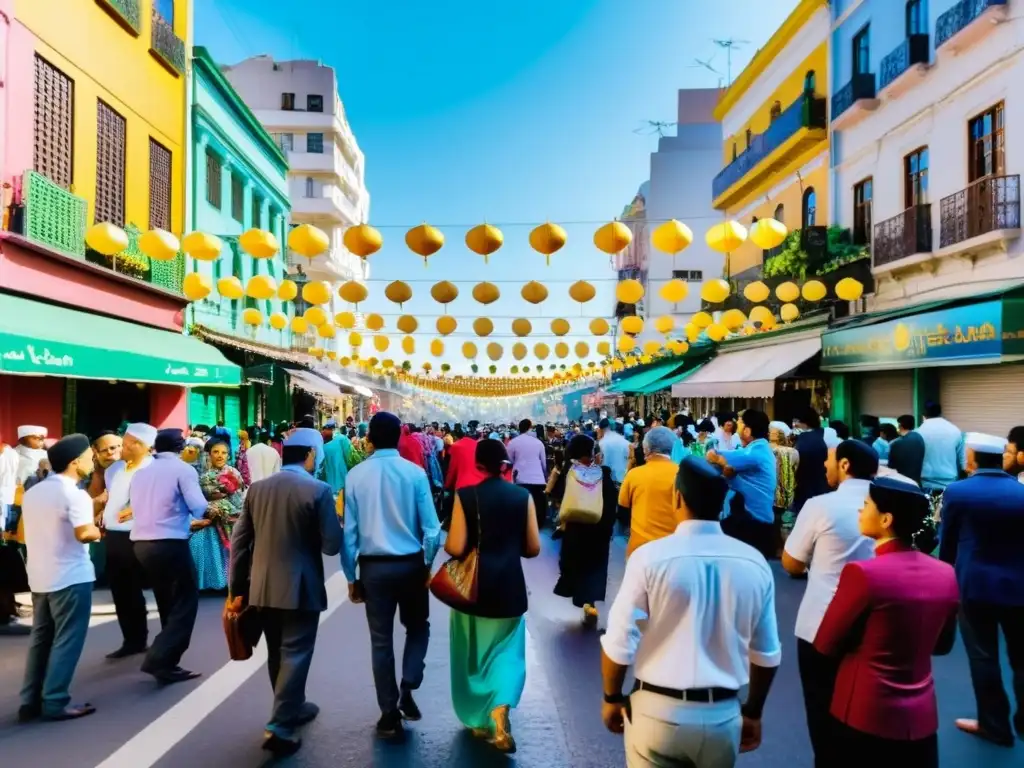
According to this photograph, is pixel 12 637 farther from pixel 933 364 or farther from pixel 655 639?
pixel 933 364

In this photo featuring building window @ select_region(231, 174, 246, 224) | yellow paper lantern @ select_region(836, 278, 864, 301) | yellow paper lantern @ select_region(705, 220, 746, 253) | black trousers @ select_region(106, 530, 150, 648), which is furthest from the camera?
building window @ select_region(231, 174, 246, 224)

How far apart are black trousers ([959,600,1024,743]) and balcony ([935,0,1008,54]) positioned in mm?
12240

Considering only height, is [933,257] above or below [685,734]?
above

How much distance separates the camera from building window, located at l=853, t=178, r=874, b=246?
19.0 m

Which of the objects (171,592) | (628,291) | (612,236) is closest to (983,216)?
(628,291)

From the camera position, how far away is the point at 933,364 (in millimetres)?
13922

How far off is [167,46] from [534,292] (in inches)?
420

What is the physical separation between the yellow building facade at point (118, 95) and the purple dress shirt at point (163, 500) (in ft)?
28.6

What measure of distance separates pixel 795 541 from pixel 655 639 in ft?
5.15

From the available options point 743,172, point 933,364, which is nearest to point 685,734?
point 933,364

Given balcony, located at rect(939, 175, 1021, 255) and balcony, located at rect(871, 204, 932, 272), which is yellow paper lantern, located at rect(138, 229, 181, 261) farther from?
balcony, located at rect(871, 204, 932, 272)

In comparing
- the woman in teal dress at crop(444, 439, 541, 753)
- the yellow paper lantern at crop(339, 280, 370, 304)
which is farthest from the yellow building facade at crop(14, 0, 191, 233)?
the woman in teal dress at crop(444, 439, 541, 753)

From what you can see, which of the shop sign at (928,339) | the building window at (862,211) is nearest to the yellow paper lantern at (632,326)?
the shop sign at (928,339)

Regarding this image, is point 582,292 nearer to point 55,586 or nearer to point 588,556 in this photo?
point 588,556
